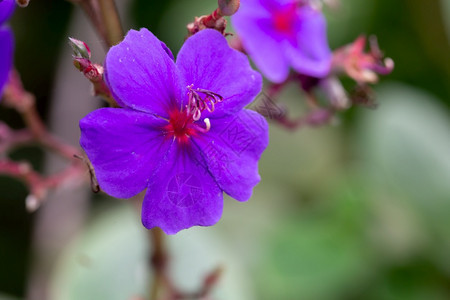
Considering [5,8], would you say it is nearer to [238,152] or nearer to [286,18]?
[238,152]

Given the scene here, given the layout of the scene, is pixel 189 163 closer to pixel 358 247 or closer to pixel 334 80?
pixel 334 80

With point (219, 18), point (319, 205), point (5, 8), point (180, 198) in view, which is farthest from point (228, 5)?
point (319, 205)

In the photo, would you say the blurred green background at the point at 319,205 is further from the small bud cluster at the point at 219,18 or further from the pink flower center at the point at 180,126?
the small bud cluster at the point at 219,18

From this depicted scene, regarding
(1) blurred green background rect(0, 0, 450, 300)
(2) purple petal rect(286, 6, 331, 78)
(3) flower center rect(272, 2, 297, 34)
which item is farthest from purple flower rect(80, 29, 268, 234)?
(1) blurred green background rect(0, 0, 450, 300)

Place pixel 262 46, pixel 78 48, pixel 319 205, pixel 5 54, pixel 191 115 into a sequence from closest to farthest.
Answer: pixel 78 48 < pixel 191 115 < pixel 5 54 < pixel 262 46 < pixel 319 205

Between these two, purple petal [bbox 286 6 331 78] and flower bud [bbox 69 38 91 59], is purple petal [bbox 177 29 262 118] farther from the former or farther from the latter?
purple petal [bbox 286 6 331 78]

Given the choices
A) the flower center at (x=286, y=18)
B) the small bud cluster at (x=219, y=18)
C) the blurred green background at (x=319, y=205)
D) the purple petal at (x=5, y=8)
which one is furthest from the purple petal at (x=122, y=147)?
the blurred green background at (x=319, y=205)
